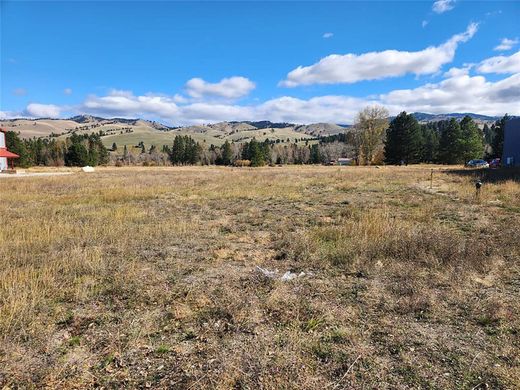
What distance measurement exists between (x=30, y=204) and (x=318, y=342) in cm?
1570

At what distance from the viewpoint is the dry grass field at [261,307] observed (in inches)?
133

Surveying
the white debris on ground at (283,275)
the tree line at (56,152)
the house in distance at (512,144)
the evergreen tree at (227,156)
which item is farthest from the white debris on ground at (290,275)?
the evergreen tree at (227,156)

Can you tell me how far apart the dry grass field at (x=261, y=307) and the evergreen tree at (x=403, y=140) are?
221 feet

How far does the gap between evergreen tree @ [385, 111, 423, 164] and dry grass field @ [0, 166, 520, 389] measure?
6750 centimetres

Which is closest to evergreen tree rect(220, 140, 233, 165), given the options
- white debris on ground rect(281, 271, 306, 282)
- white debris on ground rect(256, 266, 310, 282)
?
white debris on ground rect(256, 266, 310, 282)

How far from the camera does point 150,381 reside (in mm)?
3287

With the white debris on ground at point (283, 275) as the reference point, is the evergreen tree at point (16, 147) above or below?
above

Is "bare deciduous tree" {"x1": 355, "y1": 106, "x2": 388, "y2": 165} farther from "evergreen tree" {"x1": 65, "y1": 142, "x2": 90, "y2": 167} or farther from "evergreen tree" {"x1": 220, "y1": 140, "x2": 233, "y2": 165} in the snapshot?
"evergreen tree" {"x1": 65, "y1": 142, "x2": 90, "y2": 167}

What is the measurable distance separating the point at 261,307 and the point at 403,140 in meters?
74.7

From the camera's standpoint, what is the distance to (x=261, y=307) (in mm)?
4816

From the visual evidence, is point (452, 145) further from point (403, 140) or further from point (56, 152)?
point (56, 152)

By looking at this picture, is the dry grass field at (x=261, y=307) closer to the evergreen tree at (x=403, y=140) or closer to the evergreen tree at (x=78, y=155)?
the evergreen tree at (x=403, y=140)

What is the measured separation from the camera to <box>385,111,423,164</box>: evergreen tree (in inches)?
2808

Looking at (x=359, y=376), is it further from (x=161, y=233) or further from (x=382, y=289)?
(x=161, y=233)
